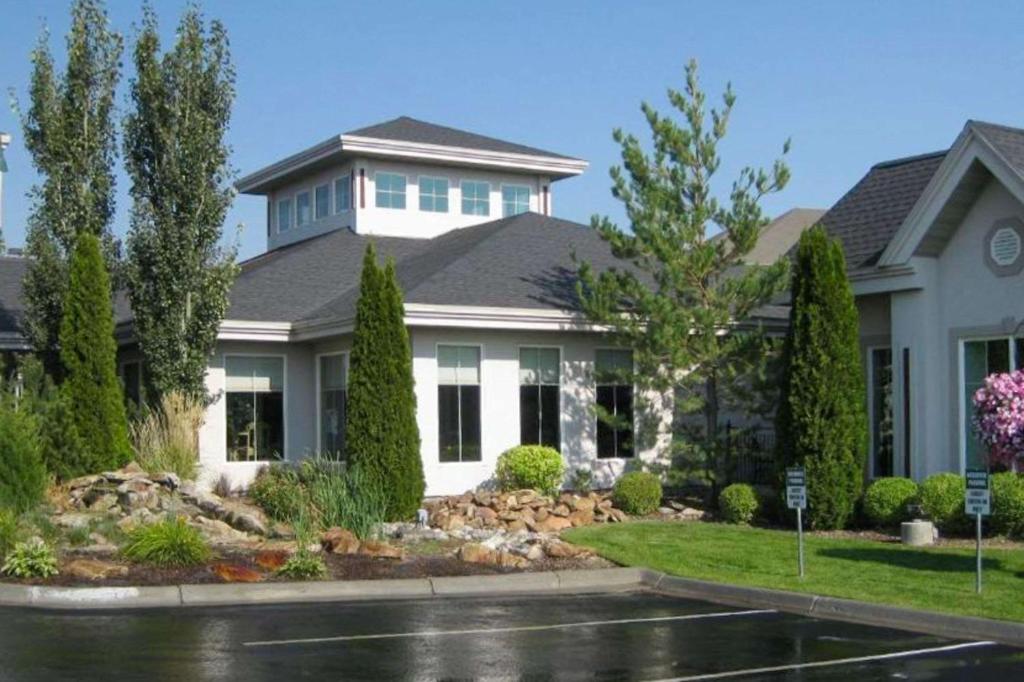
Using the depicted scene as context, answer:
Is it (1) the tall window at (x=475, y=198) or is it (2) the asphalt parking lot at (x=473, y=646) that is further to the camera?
(1) the tall window at (x=475, y=198)

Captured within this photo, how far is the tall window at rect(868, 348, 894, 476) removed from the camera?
21.8 meters

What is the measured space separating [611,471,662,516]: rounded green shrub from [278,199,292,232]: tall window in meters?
14.2

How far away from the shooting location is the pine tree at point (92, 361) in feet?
71.7

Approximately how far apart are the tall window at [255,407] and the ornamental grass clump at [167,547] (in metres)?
8.30

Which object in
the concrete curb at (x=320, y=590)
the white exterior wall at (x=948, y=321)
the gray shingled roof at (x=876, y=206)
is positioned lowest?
the concrete curb at (x=320, y=590)

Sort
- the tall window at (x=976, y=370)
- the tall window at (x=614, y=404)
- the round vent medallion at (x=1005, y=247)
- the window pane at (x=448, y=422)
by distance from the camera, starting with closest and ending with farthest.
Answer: the round vent medallion at (x=1005, y=247) → the tall window at (x=976, y=370) → the window pane at (x=448, y=422) → the tall window at (x=614, y=404)

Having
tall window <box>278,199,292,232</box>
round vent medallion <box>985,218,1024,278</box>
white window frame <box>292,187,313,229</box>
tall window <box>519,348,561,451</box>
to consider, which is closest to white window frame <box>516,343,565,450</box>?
tall window <box>519,348,561,451</box>

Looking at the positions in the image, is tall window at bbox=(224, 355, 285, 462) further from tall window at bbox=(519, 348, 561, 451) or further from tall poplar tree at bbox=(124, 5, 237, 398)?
tall window at bbox=(519, 348, 561, 451)

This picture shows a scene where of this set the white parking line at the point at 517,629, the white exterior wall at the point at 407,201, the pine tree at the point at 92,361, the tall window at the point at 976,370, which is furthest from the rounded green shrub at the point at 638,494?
the white exterior wall at the point at 407,201

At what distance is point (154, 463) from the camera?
856 inches

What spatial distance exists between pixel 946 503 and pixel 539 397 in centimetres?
769

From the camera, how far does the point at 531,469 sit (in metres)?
22.2

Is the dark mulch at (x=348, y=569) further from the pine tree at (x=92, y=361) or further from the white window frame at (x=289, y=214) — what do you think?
the white window frame at (x=289, y=214)

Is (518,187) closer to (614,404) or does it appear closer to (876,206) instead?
(614,404)
